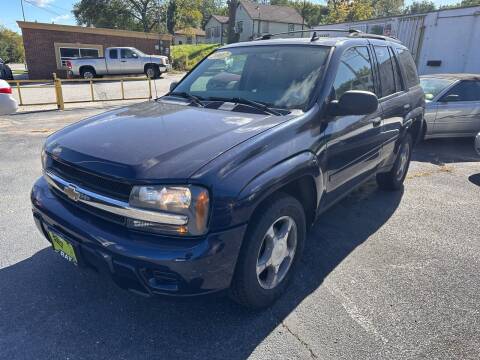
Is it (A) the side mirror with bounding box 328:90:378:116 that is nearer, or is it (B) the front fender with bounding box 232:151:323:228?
(B) the front fender with bounding box 232:151:323:228

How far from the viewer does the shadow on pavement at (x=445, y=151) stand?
6.86 m

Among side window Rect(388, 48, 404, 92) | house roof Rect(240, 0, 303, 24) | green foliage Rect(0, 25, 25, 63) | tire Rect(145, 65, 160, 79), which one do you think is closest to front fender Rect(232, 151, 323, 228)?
side window Rect(388, 48, 404, 92)

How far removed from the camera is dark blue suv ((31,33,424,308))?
202 cm

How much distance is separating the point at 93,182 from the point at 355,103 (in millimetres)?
1944

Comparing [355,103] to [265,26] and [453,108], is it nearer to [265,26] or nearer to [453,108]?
[453,108]

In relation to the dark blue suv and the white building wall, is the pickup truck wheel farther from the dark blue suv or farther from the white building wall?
the white building wall

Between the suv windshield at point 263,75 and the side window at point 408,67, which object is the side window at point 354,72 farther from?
the side window at point 408,67

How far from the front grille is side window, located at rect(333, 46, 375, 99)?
1.91 metres

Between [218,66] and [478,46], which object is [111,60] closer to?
[478,46]

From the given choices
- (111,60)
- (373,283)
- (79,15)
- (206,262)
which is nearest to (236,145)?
(206,262)

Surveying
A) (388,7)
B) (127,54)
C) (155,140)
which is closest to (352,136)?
(155,140)

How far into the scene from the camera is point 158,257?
1970 mm

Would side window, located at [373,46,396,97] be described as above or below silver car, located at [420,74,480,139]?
above

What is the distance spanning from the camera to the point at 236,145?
7.31ft
